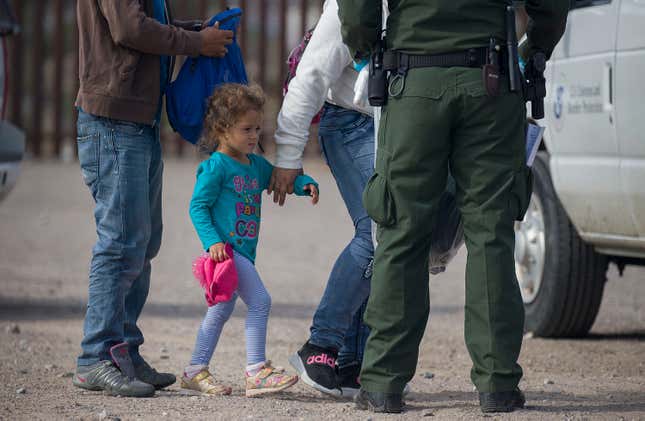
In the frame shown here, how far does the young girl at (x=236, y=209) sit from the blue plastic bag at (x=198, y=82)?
0.26 ft

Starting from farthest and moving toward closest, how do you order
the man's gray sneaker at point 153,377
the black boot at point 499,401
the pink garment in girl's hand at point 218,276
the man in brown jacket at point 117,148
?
the man's gray sneaker at point 153,377 < the man in brown jacket at point 117,148 < the pink garment in girl's hand at point 218,276 < the black boot at point 499,401

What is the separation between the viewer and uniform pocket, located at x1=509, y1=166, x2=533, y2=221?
4.12 meters

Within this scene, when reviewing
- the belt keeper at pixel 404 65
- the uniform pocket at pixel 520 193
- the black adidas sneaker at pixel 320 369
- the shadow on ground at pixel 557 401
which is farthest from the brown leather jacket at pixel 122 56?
the shadow on ground at pixel 557 401

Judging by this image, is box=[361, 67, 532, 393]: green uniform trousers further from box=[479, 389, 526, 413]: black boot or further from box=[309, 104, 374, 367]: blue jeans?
box=[309, 104, 374, 367]: blue jeans

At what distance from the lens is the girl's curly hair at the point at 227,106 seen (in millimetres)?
4535

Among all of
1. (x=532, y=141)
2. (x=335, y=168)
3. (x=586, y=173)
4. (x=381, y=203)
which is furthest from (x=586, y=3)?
(x=381, y=203)

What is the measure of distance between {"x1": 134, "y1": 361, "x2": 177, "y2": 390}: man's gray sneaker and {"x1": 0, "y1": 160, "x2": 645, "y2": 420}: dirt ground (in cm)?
7

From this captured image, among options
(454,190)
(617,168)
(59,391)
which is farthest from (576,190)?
(59,391)

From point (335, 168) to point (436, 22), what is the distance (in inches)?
34.9

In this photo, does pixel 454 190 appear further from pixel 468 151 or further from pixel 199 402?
pixel 199 402

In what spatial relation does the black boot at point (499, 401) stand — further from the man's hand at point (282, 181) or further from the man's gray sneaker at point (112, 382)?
the man's gray sneaker at point (112, 382)

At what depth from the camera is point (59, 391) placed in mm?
4863

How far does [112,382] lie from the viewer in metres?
4.64

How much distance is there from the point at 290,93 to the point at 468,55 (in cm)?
76
